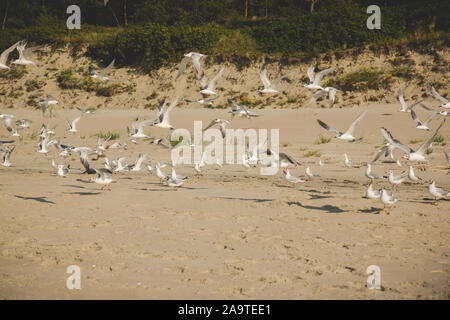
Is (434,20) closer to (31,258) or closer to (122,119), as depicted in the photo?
(122,119)

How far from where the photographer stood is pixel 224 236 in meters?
8.00

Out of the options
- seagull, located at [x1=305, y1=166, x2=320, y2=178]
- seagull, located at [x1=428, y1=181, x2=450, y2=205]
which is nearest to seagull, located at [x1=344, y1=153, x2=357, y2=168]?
seagull, located at [x1=305, y1=166, x2=320, y2=178]

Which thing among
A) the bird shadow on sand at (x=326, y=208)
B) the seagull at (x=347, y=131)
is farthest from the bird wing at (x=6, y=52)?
the bird shadow on sand at (x=326, y=208)

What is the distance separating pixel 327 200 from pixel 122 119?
52.1ft

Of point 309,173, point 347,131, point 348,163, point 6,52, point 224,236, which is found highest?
point 6,52

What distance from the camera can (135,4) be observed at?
46500 mm

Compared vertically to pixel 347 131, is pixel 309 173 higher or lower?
lower

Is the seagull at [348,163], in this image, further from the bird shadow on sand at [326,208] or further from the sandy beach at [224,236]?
the bird shadow on sand at [326,208]

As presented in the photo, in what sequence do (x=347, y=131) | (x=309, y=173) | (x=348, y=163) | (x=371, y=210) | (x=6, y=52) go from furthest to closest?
1. (x=6, y=52)
2. (x=348, y=163)
3. (x=309, y=173)
4. (x=347, y=131)
5. (x=371, y=210)

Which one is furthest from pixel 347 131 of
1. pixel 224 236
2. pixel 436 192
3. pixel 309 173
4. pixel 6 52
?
pixel 6 52

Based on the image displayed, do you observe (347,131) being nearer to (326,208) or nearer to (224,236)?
(326,208)

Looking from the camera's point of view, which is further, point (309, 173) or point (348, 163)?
point (348, 163)

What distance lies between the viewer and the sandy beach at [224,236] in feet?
19.6
